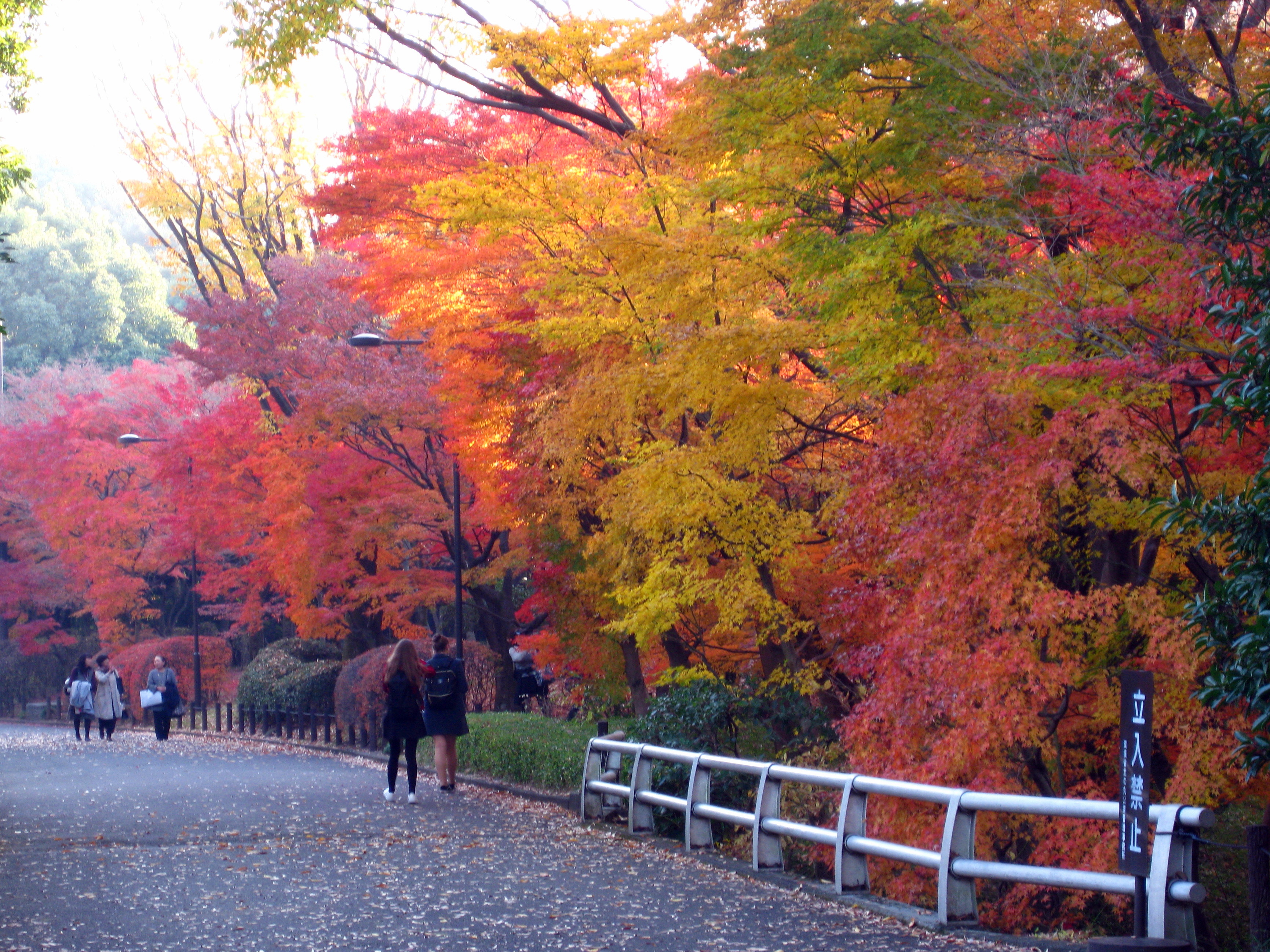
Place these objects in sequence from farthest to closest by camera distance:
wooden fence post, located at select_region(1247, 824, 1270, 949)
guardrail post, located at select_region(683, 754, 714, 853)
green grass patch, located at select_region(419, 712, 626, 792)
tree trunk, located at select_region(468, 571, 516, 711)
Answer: tree trunk, located at select_region(468, 571, 516, 711), green grass patch, located at select_region(419, 712, 626, 792), guardrail post, located at select_region(683, 754, 714, 853), wooden fence post, located at select_region(1247, 824, 1270, 949)

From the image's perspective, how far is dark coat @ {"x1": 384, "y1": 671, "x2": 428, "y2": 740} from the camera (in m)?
12.8

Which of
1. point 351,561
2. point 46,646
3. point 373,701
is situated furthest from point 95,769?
point 46,646

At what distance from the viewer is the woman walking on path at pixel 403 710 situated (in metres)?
12.8

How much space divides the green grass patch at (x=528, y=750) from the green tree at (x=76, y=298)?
4828cm

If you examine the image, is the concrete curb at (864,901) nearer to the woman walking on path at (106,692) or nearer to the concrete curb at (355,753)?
the concrete curb at (355,753)

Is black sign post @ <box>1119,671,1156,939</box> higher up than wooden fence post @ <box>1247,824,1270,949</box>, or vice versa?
black sign post @ <box>1119,671,1156,939</box>

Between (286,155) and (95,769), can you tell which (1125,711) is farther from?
(286,155)

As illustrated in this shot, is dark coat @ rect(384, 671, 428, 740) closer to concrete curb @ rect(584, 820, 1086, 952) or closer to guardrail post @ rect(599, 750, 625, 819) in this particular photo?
guardrail post @ rect(599, 750, 625, 819)

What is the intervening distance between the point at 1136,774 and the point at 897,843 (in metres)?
3.81

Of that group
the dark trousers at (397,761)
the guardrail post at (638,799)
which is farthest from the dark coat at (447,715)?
the guardrail post at (638,799)

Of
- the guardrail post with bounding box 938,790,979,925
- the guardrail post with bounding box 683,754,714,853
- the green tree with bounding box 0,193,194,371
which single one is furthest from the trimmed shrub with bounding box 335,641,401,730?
the green tree with bounding box 0,193,194,371

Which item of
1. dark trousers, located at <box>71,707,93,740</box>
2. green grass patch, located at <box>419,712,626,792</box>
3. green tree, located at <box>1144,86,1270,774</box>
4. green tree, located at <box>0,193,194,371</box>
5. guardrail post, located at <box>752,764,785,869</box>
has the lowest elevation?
dark trousers, located at <box>71,707,93,740</box>

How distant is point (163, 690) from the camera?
26.2 meters

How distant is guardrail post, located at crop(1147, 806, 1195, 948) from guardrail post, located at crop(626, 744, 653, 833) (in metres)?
5.83
